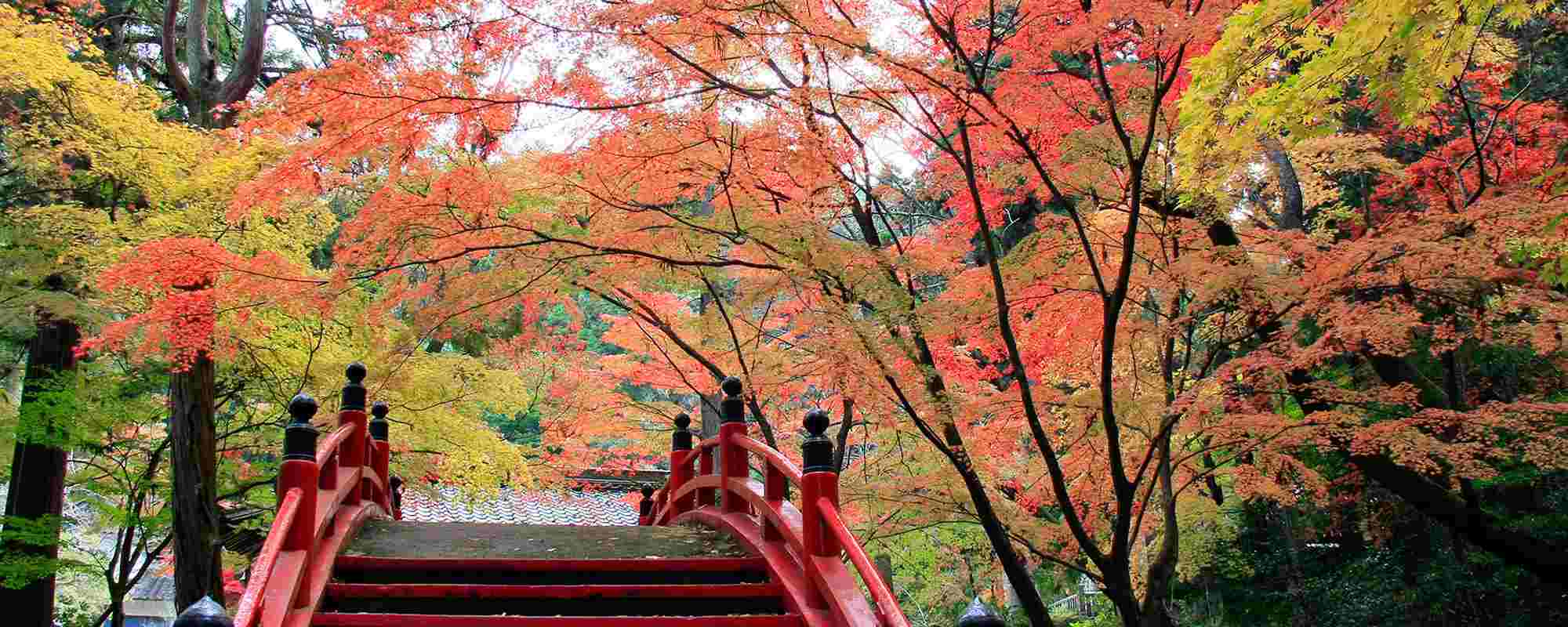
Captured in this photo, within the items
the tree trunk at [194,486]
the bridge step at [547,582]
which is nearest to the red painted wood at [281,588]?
the bridge step at [547,582]

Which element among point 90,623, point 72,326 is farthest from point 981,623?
point 90,623

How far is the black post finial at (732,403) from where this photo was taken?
7.52 m

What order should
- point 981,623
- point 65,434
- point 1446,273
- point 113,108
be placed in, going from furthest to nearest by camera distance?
1. point 65,434
2. point 113,108
3. point 1446,273
4. point 981,623

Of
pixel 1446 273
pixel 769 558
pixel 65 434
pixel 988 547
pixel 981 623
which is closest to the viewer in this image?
pixel 981 623

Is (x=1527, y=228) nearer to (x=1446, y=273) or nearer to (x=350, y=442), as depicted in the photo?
(x=1446, y=273)

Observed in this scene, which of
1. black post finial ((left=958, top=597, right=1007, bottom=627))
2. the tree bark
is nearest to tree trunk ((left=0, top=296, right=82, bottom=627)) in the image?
black post finial ((left=958, top=597, right=1007, bottom=627))

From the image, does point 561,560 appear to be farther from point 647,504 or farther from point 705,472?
point 647,504

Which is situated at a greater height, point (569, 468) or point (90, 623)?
point (569, 468)

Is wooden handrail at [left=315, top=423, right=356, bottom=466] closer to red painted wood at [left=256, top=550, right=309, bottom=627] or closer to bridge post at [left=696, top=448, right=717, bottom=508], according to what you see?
red painted wood at [left=256, top=550, right=309, bottom=627]

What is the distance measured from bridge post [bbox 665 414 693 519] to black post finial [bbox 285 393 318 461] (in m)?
4.20

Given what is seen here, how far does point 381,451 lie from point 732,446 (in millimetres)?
3400

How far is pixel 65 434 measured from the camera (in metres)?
10.3

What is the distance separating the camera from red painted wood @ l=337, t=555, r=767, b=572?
20.7 ft

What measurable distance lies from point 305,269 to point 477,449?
2.60 metres
